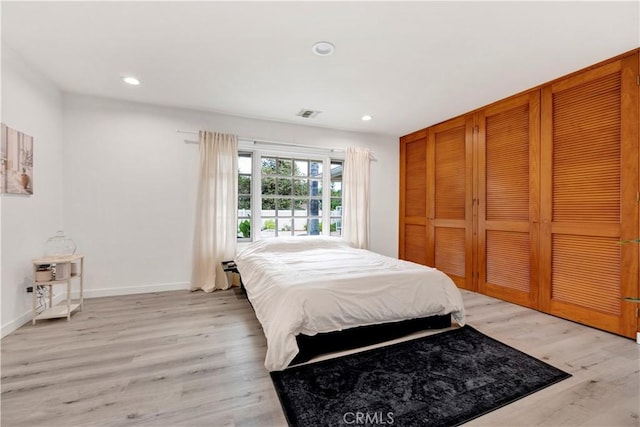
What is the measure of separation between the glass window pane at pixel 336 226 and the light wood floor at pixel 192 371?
216 centimetres

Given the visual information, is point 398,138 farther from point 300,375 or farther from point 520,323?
point 300,375

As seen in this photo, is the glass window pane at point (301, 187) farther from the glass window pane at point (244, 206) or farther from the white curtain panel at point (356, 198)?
the glass window pane at point (244, 206)

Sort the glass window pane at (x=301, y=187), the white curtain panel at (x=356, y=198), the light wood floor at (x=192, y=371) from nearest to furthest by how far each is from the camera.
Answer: the light wood floor at (x=192, y=371), the glass window pane at (x=301, y=187), the white curtain panel at (x=356, y=198)

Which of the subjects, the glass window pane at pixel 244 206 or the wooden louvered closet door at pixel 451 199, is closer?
the wooden louvered closet door at pixel 451 199

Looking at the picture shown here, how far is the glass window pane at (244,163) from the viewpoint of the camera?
4.19 metres

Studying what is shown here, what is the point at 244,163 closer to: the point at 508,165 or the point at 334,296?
the point at 334,296

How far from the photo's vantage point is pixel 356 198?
4.64m

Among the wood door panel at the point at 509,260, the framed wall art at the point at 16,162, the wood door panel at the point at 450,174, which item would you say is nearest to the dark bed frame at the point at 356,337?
the wood door panel at the point at 509,260

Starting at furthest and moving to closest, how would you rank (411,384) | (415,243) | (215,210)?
(415,243), (215,210), (411,384)

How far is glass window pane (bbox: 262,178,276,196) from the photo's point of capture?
14.0 ft

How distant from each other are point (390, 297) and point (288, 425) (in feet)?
3.94

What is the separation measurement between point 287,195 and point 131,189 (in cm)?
211

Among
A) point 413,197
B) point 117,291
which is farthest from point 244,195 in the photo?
point 413,197

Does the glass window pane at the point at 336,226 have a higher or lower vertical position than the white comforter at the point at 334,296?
higher
